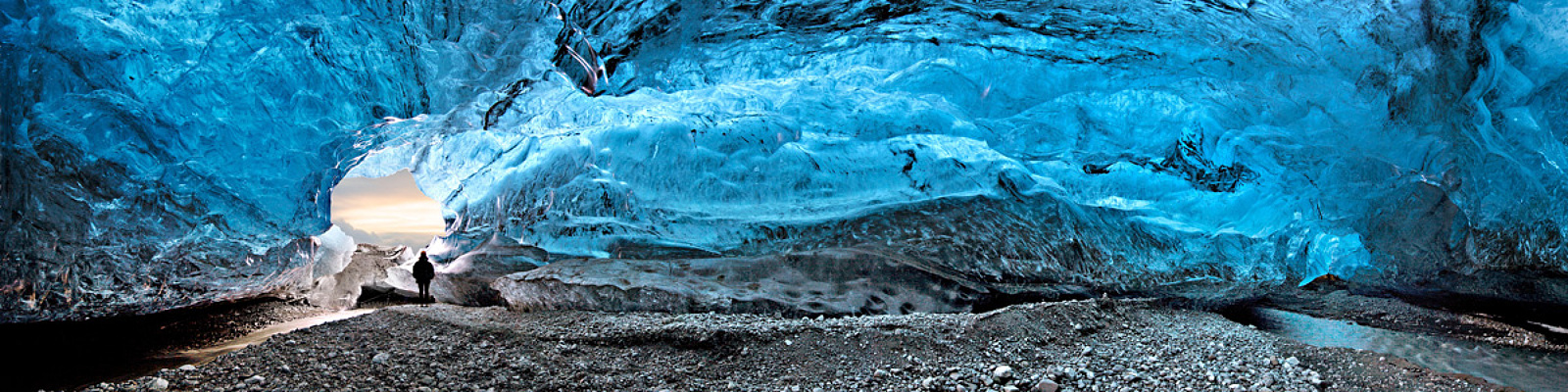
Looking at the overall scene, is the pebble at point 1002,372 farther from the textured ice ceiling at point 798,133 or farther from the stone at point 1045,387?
the textured ice ceiling at point 798,133

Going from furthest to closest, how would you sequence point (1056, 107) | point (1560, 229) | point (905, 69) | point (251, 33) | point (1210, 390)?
point (1560, 229) < point (1056, 107) < point (905, 69) < point (251, 33) < point (1210, 390)

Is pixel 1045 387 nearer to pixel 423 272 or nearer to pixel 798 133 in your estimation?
pixel 798 133

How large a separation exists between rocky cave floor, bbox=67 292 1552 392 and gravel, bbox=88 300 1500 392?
0.05 ft

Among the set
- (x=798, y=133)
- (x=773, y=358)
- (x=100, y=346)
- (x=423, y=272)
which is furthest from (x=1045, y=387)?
(x=423, y=272)

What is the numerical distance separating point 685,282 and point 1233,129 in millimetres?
6767

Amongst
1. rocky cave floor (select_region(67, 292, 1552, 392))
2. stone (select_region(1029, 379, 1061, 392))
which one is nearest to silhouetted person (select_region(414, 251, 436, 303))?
rocky cave floor (select_region(67, 292, 1552, 392))

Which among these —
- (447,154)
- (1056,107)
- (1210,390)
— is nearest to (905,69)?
(1056,107)

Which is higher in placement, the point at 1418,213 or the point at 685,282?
the point at 685,282

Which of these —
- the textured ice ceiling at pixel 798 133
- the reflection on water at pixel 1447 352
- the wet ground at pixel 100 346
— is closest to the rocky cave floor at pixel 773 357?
the wet ground at pixel 100 346

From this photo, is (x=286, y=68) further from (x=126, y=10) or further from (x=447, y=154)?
(x=447, y=154)

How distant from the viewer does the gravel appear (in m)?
4.56

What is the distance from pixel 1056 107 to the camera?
7766mm

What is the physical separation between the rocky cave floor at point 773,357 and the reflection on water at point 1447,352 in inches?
37.3

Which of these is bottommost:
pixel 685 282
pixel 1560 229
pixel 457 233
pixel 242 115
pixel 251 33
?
pixel 1560 229
